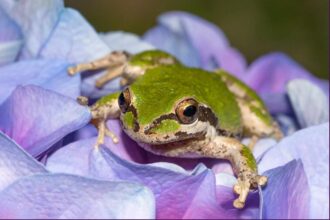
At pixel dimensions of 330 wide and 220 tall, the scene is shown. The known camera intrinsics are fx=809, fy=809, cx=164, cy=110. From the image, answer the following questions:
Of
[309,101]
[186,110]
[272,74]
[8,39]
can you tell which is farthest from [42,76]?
[272,74]

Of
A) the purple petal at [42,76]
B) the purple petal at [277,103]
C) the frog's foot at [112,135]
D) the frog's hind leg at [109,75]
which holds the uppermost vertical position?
the purple petal at [42,76]

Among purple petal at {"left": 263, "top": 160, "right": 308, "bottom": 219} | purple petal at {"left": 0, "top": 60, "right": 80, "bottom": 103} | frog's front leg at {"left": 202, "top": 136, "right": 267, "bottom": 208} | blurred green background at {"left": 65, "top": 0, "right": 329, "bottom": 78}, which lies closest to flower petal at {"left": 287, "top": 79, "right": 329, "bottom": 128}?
frog's front leg at {"left": 202, "top": 136, "right": 267, "bottom": 208}

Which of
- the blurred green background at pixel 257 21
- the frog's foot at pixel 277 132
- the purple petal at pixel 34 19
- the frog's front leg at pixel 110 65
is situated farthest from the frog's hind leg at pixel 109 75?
the blurred green background at pixel 257 21

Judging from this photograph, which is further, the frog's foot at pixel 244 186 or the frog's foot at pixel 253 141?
the frog's foot at pixel 253 141

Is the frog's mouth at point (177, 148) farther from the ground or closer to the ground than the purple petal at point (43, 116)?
closer to the ground

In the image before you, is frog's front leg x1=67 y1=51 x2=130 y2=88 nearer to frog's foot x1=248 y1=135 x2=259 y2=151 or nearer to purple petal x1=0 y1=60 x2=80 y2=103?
purple petal x1=0 y1=60 x2=80 y2=103

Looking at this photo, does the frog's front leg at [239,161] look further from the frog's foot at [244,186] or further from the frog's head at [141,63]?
the frog's head at [141,63]

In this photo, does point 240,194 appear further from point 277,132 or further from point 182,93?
point 277,132

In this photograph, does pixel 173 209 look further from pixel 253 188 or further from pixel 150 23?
pixel 150 23
